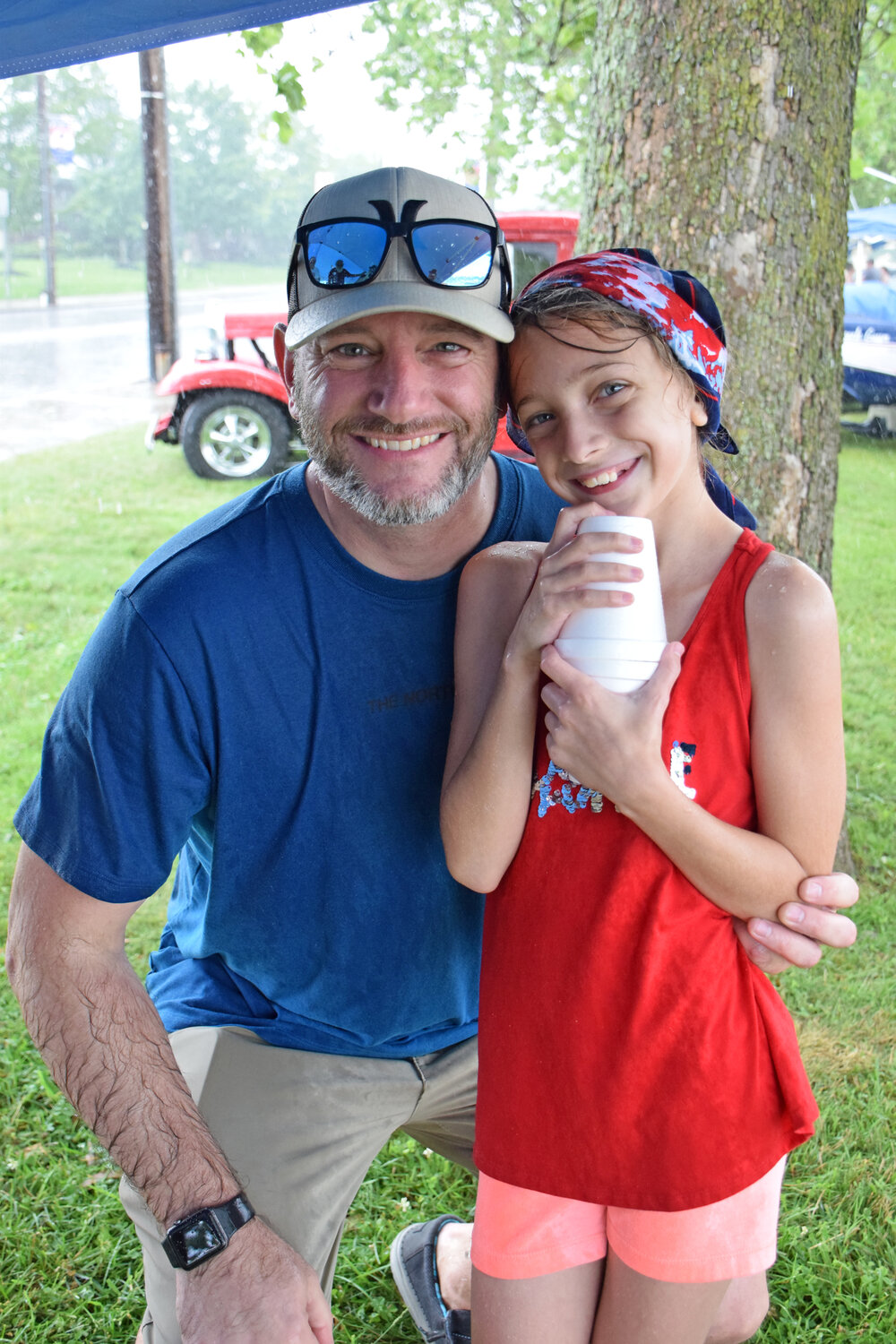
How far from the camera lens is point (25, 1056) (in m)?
3.18

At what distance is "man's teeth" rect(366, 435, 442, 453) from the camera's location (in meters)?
1.88

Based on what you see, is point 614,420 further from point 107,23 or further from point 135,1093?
point 107,23

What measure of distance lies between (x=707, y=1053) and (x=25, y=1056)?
7.78 feet

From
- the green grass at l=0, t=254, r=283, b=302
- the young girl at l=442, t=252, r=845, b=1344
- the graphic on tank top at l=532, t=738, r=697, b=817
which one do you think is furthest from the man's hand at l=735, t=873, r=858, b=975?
the green grass at l=0, t=254, r=283, b=302

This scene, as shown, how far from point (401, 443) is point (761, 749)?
32.1 inches

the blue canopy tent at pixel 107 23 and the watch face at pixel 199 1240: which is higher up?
the blue canopy tent at pixel 107 23

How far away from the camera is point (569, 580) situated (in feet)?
4.78

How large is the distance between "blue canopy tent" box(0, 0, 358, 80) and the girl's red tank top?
5.31 feet

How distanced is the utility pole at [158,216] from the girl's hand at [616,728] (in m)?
11.9

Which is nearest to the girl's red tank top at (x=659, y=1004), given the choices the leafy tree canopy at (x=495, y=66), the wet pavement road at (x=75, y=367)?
the leafy tree canopy at (x=495, y=66)

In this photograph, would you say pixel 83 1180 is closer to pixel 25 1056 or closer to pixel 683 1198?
pixel 25 1056

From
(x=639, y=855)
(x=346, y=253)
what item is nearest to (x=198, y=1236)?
(x=639, y=855)

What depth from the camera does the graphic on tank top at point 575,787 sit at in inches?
60.4

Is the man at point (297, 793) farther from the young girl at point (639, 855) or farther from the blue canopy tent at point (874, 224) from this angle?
the blue canopy tent at point (874, 224)
